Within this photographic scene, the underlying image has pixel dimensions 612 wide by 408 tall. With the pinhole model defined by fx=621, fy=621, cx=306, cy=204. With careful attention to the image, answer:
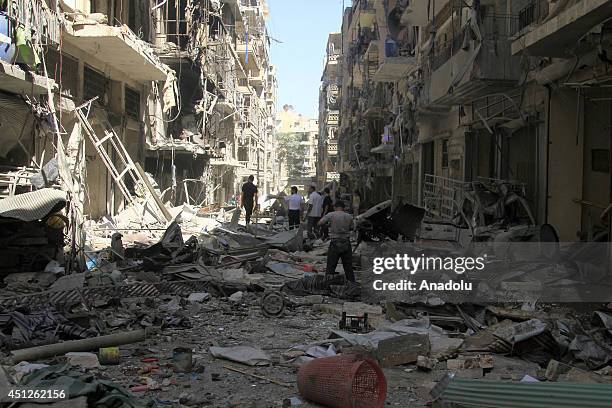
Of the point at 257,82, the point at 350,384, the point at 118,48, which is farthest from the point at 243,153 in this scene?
the point at 350,384

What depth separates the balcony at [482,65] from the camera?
1315cm

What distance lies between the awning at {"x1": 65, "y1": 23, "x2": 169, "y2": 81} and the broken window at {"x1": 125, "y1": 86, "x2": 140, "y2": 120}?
1.74 feet

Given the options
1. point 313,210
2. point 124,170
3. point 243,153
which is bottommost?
point 313,210

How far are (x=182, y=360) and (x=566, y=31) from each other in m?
7.51

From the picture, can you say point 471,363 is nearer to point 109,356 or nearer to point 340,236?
point 109,356

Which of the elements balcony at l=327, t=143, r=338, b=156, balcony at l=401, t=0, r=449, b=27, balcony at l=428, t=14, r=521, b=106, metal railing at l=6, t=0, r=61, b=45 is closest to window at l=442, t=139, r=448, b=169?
balcony at l=428, t=14, r=521, b=106

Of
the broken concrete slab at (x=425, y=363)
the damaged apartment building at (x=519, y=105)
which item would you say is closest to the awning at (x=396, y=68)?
the damaged apartment building at (x=519, y=105)

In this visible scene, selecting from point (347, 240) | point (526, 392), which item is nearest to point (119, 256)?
point (347, 240)

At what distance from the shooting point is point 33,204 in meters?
9.22

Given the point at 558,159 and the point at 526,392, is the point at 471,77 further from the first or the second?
the point at 526,392

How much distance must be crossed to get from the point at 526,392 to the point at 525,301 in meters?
3.95

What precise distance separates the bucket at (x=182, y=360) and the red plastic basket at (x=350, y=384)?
4.33ft

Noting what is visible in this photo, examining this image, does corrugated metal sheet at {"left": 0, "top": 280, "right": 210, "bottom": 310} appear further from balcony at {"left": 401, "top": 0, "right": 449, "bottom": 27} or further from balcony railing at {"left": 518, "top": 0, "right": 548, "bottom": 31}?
balcony at {"left": 401, "top": 0, "right": 449, "bottom": 27}

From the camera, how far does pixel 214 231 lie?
17.1 meters
